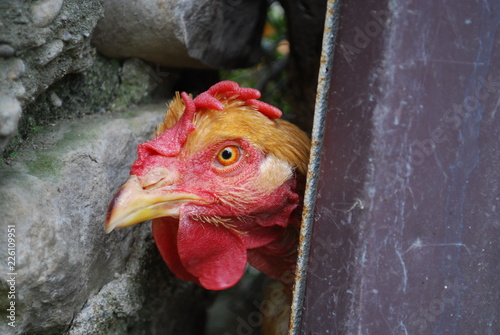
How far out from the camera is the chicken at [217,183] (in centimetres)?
160

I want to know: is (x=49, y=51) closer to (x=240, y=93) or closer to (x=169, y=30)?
(x=169, y=30)

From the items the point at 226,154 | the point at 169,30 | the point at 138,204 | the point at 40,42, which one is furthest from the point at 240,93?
the point at 40,42

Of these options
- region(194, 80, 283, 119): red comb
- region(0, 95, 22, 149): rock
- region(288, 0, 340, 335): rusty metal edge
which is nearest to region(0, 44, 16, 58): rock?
region(0, 95, 22, 149): rock

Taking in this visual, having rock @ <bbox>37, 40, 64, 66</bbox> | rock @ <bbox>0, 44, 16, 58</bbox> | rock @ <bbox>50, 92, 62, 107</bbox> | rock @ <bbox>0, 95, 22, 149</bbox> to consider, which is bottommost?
rock @ <bbox>50, 92, 62, 107</bbox>

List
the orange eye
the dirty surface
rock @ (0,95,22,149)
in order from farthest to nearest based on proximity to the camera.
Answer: the orange eye → the dirty surface → rock @ (0,95,22,149)

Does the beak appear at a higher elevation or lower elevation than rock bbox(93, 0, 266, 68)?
lower

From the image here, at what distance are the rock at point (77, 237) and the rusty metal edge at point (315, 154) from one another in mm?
652

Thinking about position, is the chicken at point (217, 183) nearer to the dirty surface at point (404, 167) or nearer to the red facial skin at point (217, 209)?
the red facial skin at point (217, 209)

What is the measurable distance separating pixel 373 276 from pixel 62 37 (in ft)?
3.64

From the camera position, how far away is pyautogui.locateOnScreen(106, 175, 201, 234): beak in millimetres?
1505

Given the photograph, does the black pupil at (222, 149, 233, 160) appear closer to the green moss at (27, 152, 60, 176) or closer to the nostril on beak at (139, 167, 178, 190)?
the nostril on beak at (139, 167, 178, 190)

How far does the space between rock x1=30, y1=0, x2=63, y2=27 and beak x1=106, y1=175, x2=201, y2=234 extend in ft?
1.60

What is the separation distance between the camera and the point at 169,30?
6.18 ft

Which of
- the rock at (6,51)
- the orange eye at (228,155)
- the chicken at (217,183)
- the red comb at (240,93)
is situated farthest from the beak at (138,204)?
the rock at (6,51)
